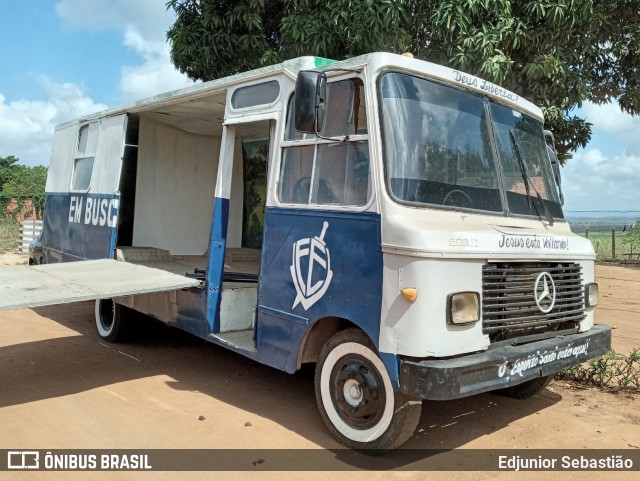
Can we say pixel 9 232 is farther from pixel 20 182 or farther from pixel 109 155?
pixel 109 155

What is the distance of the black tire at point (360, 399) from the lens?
148 inches

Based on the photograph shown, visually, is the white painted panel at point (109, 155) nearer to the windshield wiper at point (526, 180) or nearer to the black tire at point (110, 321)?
the black tire at point (110, 321)

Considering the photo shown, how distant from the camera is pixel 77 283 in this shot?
5.37 meters

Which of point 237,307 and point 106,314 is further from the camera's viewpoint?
point 106,314

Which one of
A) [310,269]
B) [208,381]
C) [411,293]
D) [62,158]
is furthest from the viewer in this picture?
[62,158]

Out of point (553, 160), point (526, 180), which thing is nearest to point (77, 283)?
point (526, 180)

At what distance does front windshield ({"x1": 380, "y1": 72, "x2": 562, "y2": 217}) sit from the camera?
3941 mm

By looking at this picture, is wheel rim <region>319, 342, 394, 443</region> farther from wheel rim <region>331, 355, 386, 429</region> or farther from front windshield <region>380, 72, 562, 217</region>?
front windshield <region>380, 72, 562, 217</region>

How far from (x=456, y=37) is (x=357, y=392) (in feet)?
19.0

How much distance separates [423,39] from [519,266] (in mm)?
6075

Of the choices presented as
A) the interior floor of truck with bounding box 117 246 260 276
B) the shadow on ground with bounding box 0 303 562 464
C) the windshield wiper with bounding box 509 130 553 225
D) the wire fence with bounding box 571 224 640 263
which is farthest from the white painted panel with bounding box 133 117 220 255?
the wire fence with bounding box 571 224 640 263

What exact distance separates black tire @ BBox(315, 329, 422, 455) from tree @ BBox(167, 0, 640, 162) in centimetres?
523

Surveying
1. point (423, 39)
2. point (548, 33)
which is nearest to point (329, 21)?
point (423, 39)

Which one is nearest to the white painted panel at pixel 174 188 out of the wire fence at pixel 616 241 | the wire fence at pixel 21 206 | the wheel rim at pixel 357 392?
the wheel rim at pixel 357 392
